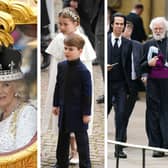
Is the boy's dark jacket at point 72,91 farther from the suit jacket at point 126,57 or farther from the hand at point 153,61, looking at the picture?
the hand at point 153,61

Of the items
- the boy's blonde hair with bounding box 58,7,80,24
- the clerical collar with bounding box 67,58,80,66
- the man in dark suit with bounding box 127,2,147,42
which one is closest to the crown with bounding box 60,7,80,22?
the boy's blonde hair with bounding box 58,7,80,24

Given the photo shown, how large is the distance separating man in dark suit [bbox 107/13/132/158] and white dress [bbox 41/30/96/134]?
6.26 feet

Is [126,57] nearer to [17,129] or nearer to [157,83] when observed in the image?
[157,83]

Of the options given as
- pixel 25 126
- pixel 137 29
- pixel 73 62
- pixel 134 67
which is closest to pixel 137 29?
pixel 137 29

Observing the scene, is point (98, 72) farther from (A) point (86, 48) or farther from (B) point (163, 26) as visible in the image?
(B) point (163, 26)

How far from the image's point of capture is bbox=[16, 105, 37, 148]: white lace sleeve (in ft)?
14.6

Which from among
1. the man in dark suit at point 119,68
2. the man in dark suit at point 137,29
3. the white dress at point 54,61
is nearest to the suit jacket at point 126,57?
the man in dark suit at point 119,68

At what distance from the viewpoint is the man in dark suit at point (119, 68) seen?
6.64 meters

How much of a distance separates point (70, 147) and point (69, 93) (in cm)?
35

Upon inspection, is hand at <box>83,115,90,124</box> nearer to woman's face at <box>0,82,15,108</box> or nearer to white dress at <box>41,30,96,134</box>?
white dress at <box>41,30,96,134</box>

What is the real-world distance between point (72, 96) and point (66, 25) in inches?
17.5

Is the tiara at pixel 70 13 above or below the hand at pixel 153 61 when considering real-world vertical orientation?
above

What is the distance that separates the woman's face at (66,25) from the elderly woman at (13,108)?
12.6 inches

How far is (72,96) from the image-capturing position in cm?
454
